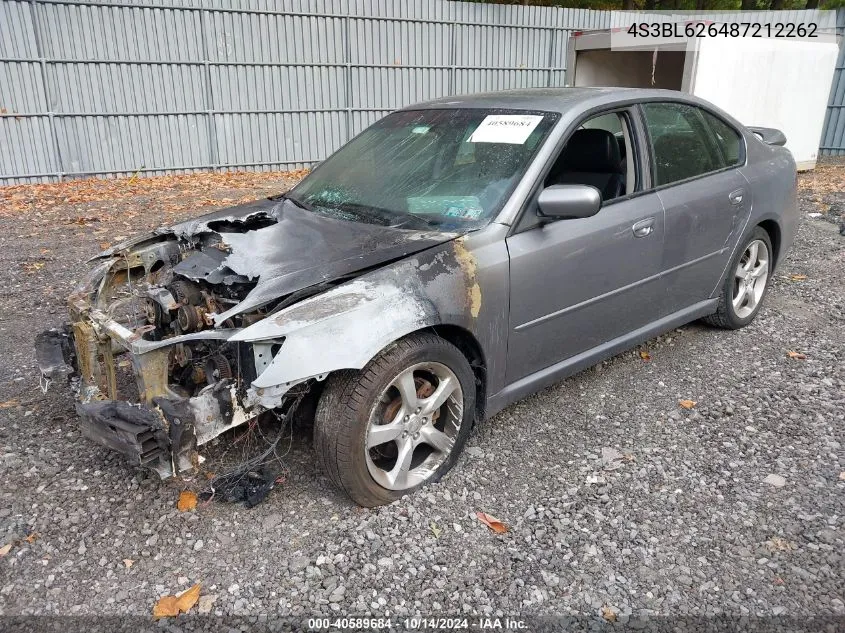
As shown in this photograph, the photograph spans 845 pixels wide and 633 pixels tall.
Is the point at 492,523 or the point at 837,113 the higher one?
the point at 837,113

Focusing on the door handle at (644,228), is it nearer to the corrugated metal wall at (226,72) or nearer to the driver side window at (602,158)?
the driver side window at (602,158)

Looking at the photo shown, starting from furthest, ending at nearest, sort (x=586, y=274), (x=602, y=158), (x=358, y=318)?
(x=602, y=158)
(x=586, y=274)
(x=358, y=318)

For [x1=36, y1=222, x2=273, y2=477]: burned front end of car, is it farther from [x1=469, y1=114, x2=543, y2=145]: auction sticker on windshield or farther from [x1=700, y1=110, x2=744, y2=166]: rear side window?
[x1=700, y1=110, x2=744, y2=166]: rear side window

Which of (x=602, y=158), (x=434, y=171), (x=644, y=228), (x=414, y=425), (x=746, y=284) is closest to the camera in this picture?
(x=414, y=425)

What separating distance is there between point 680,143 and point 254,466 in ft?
10.1

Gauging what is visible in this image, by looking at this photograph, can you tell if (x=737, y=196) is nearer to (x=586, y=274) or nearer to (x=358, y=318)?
(x=586, y=274)

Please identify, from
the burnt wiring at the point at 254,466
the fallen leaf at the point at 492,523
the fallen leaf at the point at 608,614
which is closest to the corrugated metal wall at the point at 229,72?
the burnt wiring at the point at 254,466

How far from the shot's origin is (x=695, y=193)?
3.88 m

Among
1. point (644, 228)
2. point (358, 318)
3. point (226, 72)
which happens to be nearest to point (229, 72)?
point (226, 72)

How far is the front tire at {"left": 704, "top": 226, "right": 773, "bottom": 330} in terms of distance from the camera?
4.42 metres

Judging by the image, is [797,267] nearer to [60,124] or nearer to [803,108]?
[803,108]

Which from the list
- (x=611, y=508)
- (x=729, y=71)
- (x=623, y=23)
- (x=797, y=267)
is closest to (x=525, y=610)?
(x=611, y=508)

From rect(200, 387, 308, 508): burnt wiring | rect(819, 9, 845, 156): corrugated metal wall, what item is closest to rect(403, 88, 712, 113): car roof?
rect(200, 387, 308, 508): burnt wiring

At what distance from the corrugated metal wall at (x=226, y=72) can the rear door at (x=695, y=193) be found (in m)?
9.63
